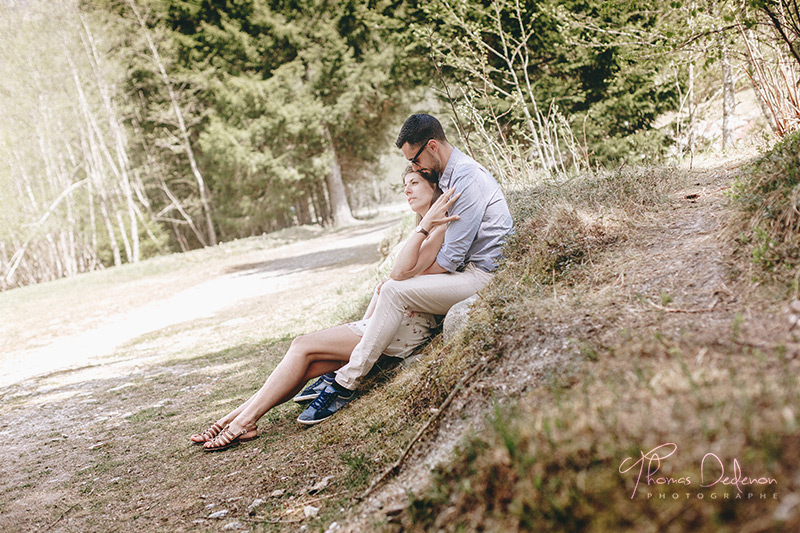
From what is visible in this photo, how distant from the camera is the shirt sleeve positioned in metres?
3.51

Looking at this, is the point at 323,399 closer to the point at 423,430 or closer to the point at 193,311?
the point at 423,430

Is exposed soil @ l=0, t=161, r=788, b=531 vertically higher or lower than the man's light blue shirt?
lower

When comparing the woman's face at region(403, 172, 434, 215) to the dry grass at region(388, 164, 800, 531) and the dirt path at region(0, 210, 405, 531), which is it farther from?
the dirt path at region(0, 210, 405, 531)

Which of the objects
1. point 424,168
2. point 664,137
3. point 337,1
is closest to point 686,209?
point 424,168

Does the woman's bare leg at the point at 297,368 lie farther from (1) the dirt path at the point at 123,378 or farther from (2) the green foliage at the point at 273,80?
(2) the green foliage at the point at 273,80

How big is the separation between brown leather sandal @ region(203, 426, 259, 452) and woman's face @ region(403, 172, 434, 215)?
185cm

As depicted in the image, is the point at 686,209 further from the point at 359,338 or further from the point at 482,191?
the point at 359,338

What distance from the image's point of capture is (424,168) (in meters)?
3.82

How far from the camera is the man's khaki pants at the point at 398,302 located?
3.51m

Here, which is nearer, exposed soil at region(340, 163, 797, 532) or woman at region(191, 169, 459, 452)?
exposed soil at region(340, 163, 797, 532)

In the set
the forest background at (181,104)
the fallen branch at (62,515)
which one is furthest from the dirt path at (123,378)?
the forest background at (181,104)

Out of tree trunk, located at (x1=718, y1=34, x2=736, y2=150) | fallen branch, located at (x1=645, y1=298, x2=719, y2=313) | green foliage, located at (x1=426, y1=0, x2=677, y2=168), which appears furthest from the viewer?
green foliage, located at (x1=426, y1=0, x2=677, y2=168)

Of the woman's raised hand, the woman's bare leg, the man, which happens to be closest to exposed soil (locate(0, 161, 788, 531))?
the woman's bare leg

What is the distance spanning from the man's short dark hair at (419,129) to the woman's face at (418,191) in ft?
0.87
